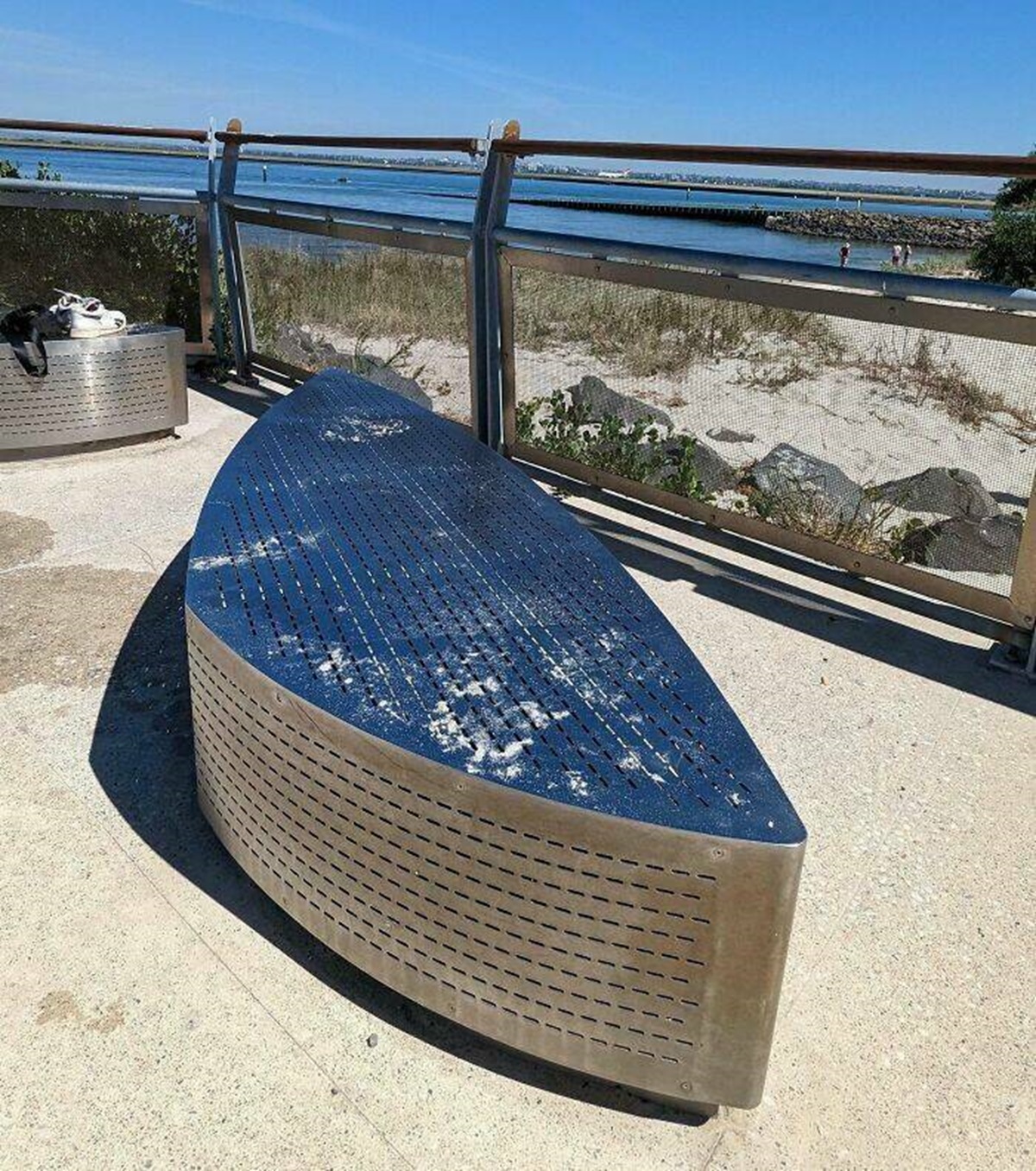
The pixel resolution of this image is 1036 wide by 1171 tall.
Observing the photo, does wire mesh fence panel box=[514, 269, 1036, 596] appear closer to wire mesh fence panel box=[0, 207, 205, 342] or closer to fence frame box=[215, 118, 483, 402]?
fence frame box=[215, 118, 483, 402]

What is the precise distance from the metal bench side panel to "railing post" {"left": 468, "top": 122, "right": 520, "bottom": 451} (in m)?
3.56

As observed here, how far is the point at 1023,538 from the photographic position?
3645mm

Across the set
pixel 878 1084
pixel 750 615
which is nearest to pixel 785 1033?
pixel 878 1084

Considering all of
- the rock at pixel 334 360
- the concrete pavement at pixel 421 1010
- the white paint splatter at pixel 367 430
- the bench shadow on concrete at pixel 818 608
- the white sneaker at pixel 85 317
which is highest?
the white sneaker at pixel 85 317

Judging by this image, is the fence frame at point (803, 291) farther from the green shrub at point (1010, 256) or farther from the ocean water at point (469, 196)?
the green shrub at point (1010, 256)

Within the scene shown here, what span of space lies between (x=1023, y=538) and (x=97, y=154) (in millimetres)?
7712

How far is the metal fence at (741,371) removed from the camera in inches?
145

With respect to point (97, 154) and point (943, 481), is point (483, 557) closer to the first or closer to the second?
point (943, 481)

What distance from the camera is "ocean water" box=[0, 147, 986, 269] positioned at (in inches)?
182

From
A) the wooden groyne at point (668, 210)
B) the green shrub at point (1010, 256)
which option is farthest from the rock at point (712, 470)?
the green shrub at point (1010, 256)

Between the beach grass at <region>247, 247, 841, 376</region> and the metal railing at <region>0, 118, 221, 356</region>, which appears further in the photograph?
the metal railing at <region>0, 118, 221, 356</region>

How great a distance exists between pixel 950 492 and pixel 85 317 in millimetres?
5103

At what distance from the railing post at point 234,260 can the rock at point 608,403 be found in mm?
3628

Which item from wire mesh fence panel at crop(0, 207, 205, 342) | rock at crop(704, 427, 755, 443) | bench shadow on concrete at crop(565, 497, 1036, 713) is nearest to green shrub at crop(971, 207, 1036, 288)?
rock at crop(704, 427, 755, 443)
